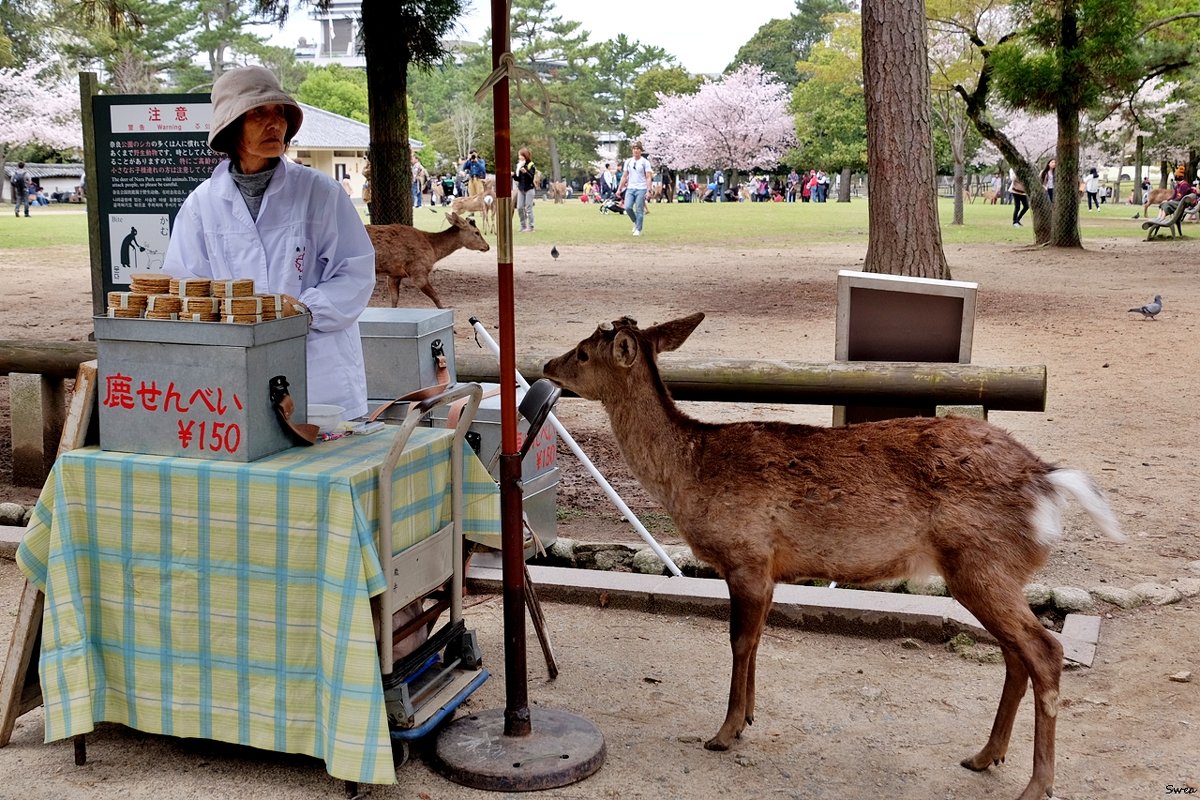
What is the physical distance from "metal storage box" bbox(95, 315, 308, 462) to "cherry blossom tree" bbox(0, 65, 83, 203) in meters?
55.8

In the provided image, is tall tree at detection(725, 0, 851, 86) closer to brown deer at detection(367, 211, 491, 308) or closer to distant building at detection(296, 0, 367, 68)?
distant building at detection(296, 0, 367, 68)

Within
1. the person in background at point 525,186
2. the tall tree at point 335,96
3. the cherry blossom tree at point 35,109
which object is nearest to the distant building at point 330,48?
the tall tree at point 335,96

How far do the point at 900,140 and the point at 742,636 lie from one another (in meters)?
8.11

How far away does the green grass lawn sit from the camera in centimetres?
2633

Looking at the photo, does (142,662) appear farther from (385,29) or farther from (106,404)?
(385,29)

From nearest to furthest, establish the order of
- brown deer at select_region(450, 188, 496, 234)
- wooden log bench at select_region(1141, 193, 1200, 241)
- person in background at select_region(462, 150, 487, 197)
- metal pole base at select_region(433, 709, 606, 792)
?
metal pole base at select_region(433, 709, 606, 792)
wooden log bench at select_region(1141, 193, 1200, 241)
brown deer at select_region(450, 188, 496, 234)
person in background at select_region(462, 150, 487, 197)

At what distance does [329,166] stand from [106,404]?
62.6m

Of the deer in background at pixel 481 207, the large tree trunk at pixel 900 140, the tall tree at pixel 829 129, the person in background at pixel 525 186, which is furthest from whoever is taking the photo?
the tall tree at pixel 829 129

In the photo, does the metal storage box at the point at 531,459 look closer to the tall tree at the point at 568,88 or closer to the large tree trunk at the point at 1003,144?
the large tree trunk at the point at 1003,144

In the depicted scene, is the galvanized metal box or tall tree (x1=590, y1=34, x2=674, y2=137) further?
tall tree (x1=590, y1=34, x2=674, y2=137)

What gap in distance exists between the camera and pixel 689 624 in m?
4.80

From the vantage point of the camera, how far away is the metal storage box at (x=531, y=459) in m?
5.12

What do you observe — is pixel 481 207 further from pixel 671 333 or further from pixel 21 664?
pixel 21 664

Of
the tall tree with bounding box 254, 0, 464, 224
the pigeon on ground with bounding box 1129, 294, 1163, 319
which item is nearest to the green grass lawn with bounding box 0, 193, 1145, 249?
the tall tree with bounding box 254, 0, 464, 224
